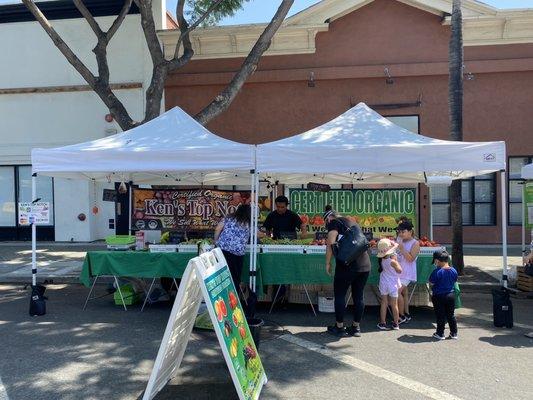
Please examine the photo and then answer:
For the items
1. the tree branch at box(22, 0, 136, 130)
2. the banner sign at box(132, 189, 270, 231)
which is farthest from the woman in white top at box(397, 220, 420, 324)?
the tree branch at box(22, 0, 136, 130)

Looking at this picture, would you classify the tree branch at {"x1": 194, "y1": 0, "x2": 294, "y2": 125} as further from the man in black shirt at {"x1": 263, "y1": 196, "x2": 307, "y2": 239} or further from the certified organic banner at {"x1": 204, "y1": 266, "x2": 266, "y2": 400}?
the certified organic banner at {"x1": 204, "y1": 266, "x2": 266, "y2": 400}

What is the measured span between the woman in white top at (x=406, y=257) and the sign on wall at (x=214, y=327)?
2.96 m

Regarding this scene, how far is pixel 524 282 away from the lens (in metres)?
8.70

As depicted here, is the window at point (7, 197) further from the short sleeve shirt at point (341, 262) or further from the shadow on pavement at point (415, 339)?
the shadow on pavement at point (415, 339)

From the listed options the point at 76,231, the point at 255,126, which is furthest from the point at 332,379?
the point at 76,231

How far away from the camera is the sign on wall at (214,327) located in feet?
12.5

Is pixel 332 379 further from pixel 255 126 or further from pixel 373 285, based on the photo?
pixel 255 126

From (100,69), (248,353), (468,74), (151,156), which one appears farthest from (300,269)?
(468,74)

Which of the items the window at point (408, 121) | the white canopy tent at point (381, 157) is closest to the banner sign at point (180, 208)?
the white canopy tent at point (381, 157)

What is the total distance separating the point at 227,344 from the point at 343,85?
11919 mm

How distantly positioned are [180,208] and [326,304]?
10.9 feet

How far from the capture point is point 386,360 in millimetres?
5168

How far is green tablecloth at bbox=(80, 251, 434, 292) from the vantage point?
7074mm

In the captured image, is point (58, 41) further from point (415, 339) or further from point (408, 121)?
point (415, 339)
